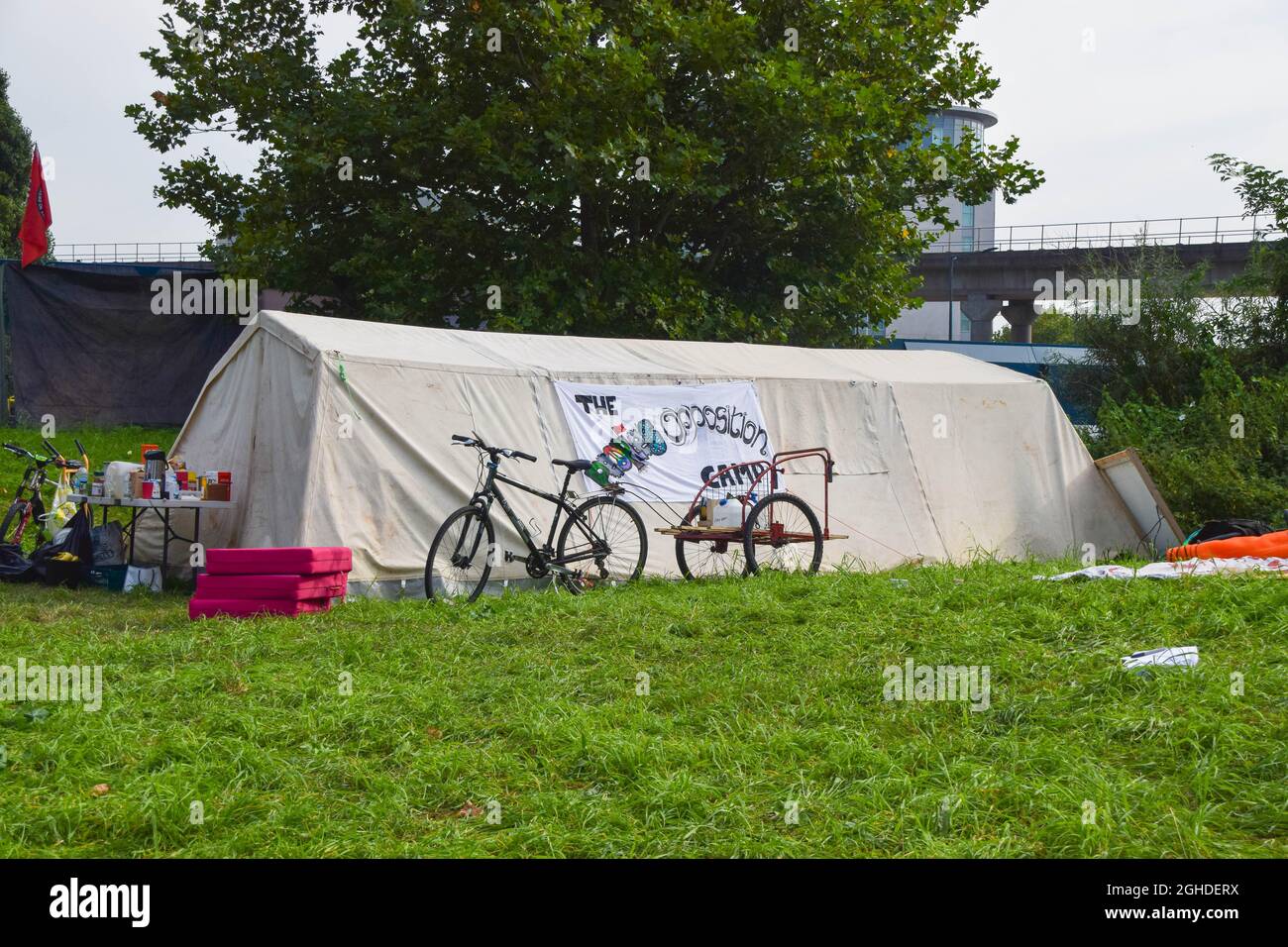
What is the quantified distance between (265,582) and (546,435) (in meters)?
3.01

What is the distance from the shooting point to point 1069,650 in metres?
5.82

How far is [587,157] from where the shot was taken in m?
14.8

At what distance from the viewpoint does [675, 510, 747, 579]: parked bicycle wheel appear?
978cm

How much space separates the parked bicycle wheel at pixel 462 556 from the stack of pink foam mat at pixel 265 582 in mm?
806

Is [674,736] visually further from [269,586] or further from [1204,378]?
[1204,378]

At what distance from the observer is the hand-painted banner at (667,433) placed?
1011cm

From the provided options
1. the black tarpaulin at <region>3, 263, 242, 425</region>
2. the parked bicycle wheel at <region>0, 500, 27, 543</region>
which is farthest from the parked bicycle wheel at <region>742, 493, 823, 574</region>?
the black tarpaulin at <region>3, 263, 242, 425</region>

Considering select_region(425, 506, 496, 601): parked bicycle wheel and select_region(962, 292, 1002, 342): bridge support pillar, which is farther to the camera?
select_region(962, 292, 1002, 342): bridge support pillar

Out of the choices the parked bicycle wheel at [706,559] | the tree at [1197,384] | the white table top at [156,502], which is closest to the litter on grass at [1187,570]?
the parked bicycle wheel at [706,559]

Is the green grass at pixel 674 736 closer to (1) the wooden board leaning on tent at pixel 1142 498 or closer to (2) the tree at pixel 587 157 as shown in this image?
(1) the wooden board leaning on tent at pixel 1142 498
